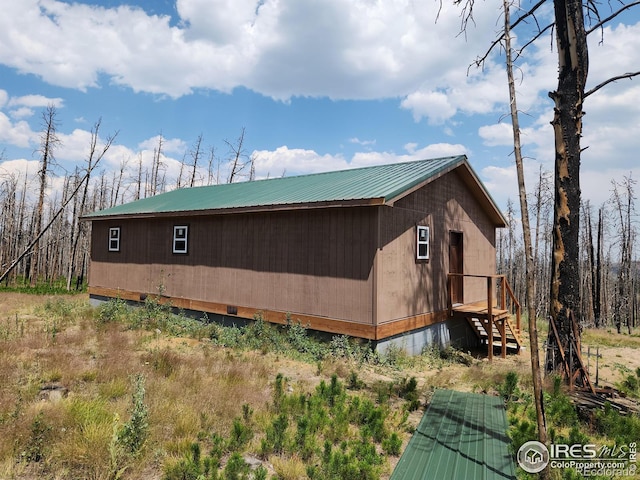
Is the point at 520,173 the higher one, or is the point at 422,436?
the point at 520,173

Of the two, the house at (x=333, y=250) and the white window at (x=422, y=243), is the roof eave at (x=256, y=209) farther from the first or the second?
the white window at (x=422, y=243)

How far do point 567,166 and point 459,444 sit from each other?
6.15m

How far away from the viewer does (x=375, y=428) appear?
541cm

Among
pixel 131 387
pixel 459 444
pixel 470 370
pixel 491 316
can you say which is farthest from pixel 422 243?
pixel 131 387

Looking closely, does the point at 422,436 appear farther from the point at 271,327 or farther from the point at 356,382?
the point at 271,327

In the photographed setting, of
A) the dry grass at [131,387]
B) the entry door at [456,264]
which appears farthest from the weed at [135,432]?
the entry door at [456,264]

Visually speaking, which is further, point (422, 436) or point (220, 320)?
point (220, 320)

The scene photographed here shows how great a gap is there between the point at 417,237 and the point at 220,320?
6855 mm

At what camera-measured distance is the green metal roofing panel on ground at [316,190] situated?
983cm

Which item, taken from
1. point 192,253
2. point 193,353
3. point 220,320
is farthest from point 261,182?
point 193,353

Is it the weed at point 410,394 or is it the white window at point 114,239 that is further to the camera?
the white window at point 114,239

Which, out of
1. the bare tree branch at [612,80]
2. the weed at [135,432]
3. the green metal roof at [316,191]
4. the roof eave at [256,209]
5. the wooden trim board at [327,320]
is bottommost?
the weed at [135,432]

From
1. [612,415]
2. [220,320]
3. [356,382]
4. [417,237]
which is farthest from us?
[220,320]

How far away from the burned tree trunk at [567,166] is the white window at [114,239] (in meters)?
15.8
